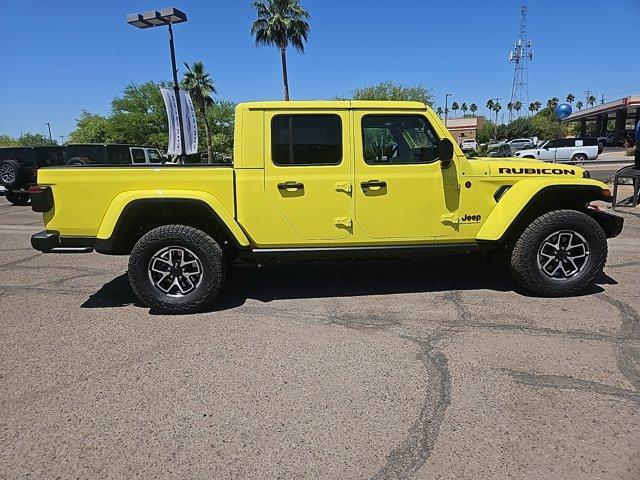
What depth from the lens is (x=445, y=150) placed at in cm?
414

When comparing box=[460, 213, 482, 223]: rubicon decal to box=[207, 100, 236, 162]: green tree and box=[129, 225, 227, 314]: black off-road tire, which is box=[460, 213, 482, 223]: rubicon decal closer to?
box=[129, 225, 227, 314]: black off-road tire

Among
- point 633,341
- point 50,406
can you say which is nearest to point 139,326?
point 50,406

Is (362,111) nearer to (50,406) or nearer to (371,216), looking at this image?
(371,216)

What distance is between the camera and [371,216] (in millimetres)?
4277

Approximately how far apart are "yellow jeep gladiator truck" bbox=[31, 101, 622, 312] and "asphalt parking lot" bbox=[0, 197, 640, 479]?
491 millimetres

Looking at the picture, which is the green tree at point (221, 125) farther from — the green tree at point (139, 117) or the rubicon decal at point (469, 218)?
the rubicon decal at point (469, 218)

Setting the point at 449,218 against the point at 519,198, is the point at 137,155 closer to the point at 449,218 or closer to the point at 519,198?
the point at 449,218

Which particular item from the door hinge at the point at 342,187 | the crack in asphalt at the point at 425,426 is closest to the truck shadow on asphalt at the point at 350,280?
the door hinge at the point at 342,187

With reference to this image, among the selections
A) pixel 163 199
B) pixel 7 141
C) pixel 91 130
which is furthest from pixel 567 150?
pixel 7 141

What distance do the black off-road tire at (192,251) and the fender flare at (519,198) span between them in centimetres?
266

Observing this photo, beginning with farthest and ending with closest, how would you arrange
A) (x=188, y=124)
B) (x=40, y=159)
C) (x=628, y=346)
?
(x=188, y=124) → (x=40, y=159) → (x=628, y=346)

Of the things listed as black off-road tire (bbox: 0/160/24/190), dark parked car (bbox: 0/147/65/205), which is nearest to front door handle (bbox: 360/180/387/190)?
dark parked car (bbox: 0/147/65/205)

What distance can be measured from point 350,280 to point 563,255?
228 centimetres

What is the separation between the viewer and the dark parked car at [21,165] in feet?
40.7
